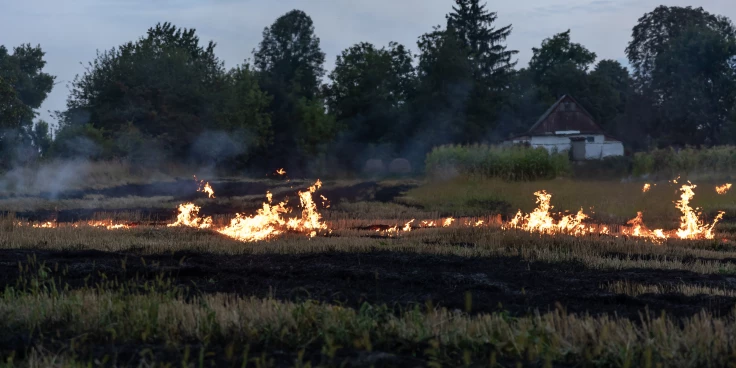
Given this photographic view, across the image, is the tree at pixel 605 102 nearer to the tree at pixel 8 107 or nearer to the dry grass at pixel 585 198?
the dry grass at pixel 585 198

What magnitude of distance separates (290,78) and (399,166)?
68.4ft

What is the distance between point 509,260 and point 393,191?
22.1 m

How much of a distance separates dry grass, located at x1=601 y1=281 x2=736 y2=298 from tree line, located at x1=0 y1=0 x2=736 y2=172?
30.2m

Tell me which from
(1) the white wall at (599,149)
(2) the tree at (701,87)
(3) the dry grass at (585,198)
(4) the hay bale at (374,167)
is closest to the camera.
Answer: (3) the dry grass at (585,198)

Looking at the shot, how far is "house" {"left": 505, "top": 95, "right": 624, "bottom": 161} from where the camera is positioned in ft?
199

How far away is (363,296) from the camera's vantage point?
8.81 meters

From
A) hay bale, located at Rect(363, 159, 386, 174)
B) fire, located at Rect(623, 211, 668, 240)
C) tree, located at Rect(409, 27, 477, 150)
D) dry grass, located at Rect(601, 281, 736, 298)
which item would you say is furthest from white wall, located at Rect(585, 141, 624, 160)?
dry grass, located at Rect(601, 281, 736, 298)

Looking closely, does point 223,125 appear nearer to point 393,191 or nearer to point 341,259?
point 393,191

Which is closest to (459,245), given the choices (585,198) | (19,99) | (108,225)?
(108,225)

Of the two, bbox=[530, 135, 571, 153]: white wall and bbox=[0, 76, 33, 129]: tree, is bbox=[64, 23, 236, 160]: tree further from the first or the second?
bbox=[530, 135, 571, 153]: white wall

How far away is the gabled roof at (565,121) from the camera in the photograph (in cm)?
6216

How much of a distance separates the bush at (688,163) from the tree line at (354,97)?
2224 centimetres

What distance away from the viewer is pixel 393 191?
34.8 metres

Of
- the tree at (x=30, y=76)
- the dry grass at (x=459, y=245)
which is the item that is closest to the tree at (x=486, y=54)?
the tree at (x=30, y=76)
